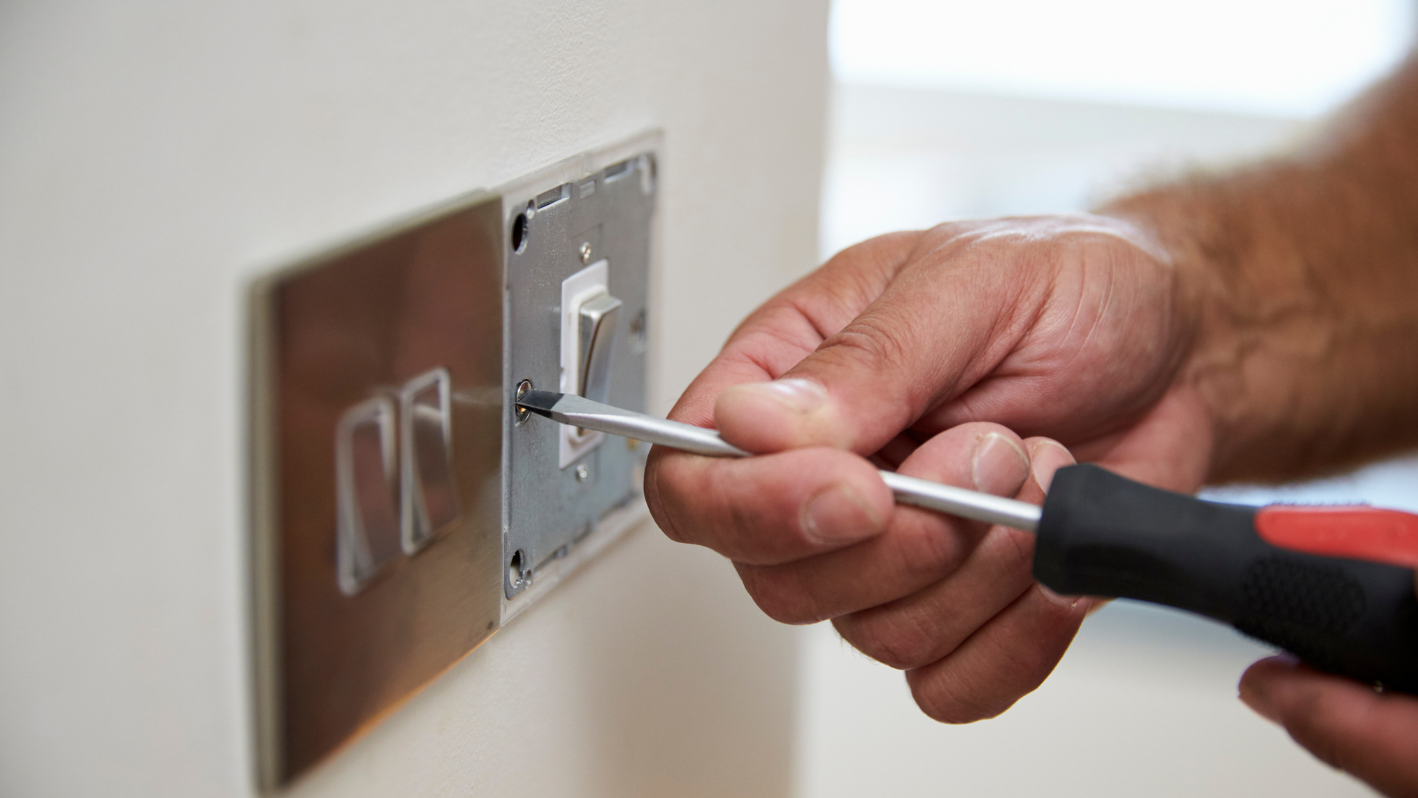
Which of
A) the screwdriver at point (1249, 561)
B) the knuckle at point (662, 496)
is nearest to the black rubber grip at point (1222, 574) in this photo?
the screwdriver at point (1249, 561)

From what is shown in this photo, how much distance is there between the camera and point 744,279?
1.52 ft

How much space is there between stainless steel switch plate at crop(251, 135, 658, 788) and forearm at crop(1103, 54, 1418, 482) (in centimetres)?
38

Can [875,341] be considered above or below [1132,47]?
below

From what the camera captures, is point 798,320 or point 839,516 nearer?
point 839,516

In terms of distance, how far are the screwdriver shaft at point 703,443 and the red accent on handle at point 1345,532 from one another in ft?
0.20

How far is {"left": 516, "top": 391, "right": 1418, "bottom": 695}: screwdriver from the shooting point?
0.26 m

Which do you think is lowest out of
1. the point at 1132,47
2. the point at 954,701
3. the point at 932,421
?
the point at 954,701

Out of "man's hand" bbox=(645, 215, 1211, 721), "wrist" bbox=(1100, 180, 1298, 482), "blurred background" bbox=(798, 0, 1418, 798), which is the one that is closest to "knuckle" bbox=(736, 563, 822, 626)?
"man's hand" bbox=(645, 215, 1211, 721)

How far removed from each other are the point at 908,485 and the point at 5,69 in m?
0.23

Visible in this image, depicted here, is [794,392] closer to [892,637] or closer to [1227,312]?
[892,637]

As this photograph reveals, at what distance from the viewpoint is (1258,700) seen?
31cm

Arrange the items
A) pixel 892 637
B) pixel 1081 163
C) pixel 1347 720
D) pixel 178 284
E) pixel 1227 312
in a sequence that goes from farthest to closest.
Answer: pixel 1081 163 < pixel 1227 312 < pixel 892 637 < pixel 1347 720 < pixel 178 284

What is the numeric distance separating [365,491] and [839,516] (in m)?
0.13

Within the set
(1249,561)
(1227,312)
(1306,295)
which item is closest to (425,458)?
(1249,561)
